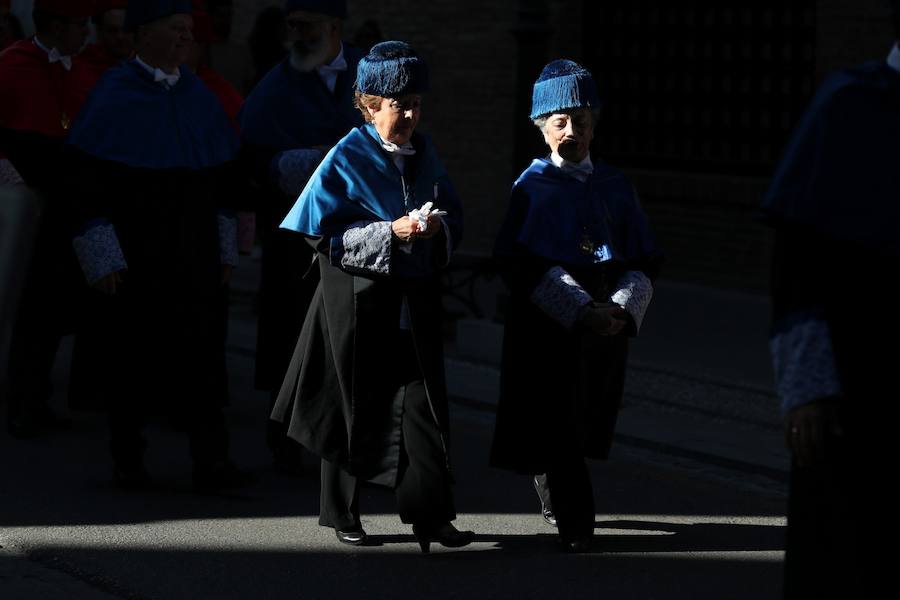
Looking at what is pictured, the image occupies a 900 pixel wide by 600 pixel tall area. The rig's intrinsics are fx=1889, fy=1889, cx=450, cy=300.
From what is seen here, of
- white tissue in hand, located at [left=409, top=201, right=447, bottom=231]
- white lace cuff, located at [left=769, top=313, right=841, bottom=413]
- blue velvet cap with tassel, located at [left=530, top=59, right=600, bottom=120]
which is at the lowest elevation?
white tissue in hand, located at [left=409, top=201, right=447, bottom=231]

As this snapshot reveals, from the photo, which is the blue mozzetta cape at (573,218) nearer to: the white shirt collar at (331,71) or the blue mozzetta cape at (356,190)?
the blue mozzetta cape at (356,190)

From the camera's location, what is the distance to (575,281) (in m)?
6.21

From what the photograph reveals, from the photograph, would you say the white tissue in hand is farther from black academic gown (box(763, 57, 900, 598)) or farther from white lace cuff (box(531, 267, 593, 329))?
black academic gown (box(763, 57, 900, 598))

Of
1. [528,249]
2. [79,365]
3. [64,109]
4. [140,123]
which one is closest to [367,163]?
[528,249]

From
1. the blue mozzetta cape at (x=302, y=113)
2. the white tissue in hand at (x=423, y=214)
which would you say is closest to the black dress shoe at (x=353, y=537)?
the white tissue in hand at (x=423, y=214)

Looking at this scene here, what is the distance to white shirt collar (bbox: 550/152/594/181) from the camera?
6320 mm

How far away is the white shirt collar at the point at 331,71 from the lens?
7.57m

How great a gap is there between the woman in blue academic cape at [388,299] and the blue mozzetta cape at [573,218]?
0.76 ft

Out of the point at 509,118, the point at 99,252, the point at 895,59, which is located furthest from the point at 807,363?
the point at 509,118

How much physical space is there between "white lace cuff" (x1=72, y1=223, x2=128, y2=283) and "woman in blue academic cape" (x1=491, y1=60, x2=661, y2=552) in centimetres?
149

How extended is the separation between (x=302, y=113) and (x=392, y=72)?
150cm

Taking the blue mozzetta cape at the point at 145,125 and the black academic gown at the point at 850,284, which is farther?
the blue mozzetta cape at the point at 145,125

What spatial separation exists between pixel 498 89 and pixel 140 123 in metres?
8.48

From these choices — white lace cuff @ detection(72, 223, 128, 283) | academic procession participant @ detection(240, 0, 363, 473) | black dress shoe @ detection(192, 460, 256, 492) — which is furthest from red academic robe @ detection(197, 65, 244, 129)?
black dress shoe @ detection(192, 460, 256, 492)
